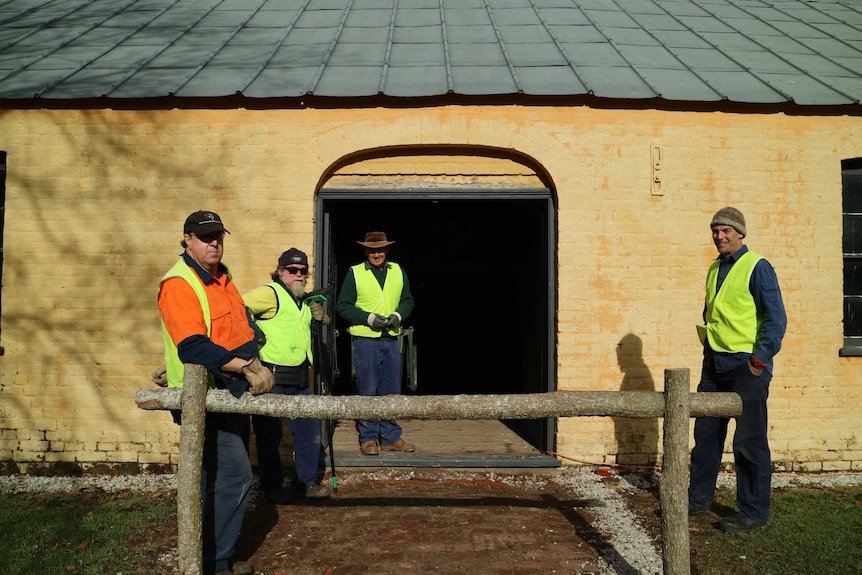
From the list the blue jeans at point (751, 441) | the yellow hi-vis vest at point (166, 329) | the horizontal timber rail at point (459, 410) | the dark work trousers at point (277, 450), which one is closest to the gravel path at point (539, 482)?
the dark work trousers at point (277, 450)

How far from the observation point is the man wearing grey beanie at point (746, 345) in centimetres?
458

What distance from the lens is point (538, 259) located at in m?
6.75

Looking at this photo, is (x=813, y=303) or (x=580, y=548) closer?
(x=580, y=548)

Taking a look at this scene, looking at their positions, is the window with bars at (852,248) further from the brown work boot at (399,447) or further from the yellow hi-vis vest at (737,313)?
the brown work boot at (399,447)

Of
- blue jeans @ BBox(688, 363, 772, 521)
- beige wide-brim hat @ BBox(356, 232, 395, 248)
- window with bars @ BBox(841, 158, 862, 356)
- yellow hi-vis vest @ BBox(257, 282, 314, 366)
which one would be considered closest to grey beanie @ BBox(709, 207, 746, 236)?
blue jeans @ BBox(688, 363, 772, 521)

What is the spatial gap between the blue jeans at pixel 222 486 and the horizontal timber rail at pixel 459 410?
0.17 m

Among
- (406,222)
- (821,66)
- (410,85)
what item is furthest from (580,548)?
(406,222)

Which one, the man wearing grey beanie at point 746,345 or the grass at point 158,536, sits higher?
the man wearing grey beanie at point 746,345

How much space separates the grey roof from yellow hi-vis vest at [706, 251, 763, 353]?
2188 millimetres

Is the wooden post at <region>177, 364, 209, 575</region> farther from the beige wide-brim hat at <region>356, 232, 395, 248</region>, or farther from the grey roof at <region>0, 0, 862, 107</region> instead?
the grey roof at <region>0, 0, 862, 107</region>

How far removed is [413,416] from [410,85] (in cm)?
369

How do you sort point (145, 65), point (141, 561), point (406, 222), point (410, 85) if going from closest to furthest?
point (141, 561), point (410, 85), point (145, 65), point (406, 222)

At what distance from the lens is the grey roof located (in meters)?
6.17

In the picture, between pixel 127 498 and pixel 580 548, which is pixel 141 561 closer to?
pixel 127 498
